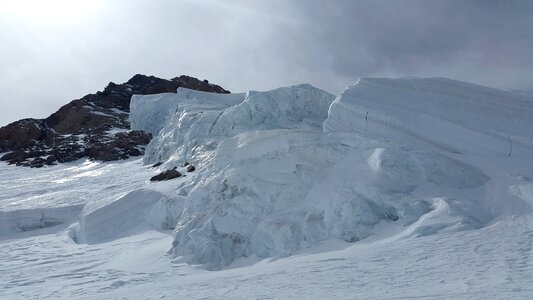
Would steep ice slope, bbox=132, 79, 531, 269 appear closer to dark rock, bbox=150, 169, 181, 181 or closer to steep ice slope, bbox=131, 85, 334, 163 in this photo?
dark rock, bbox=150, 169, 181, 181

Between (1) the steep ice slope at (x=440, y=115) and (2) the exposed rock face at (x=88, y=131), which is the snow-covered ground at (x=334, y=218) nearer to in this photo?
(1) the steep ice slope at (x=440, y=115)

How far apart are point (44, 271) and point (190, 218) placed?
404 centimetres

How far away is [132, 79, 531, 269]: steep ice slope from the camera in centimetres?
1188

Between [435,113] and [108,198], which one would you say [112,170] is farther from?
[435,113]

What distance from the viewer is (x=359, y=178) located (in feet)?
43.4

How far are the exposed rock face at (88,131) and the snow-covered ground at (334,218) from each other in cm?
2498

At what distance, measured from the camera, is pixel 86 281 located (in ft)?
38.3

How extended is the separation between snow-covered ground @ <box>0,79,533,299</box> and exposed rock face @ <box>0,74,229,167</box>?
82.0 feet

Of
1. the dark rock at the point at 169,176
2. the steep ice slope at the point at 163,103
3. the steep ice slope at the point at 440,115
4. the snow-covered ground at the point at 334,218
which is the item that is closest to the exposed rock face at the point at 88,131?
the steep ice slope at the point at 163,103

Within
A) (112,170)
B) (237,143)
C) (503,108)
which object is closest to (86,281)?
(237,143)

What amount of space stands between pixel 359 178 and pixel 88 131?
2026 inches

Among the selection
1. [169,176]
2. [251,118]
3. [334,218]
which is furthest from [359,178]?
[251,118]

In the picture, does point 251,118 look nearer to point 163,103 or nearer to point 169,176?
point 169,176

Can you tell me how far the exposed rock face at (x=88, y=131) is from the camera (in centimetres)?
4606
